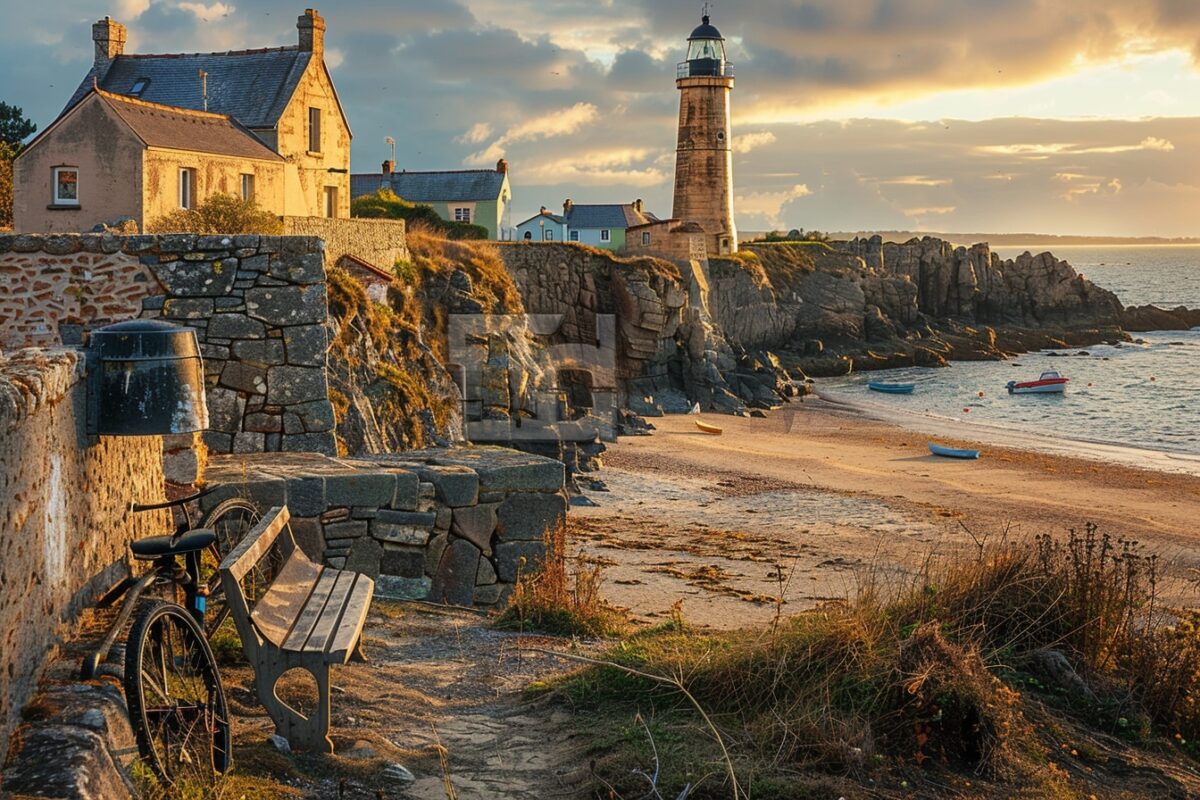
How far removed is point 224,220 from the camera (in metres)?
17.9

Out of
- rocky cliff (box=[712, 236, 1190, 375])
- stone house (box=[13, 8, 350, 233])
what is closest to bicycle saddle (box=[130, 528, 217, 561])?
A: stone house (box=[13, 8, 350, 233])

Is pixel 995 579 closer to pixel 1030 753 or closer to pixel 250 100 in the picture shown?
pixel 1030 753

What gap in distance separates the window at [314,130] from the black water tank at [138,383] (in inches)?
1202

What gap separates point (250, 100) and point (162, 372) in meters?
30.1

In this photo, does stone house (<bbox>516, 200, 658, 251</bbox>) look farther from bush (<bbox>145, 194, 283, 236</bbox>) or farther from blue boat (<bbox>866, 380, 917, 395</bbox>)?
bush (<bbox>145, 194, 283, 236</bbox>)

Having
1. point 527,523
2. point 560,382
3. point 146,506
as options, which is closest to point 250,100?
point 560,382

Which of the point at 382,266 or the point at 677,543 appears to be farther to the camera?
the point at 382,266

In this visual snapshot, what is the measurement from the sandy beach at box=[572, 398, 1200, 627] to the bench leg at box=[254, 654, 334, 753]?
585 cm

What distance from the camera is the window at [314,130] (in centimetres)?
3425

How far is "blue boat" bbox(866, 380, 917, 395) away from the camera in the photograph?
48.9m

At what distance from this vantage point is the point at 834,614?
594cm

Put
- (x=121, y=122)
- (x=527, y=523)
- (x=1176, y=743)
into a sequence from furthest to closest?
(x=121, y=122), (x=527, y=523), (x=1176, y=743)

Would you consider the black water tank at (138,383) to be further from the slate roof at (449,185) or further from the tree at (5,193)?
the slate roof at (449,185)

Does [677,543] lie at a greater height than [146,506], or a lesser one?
lesser
